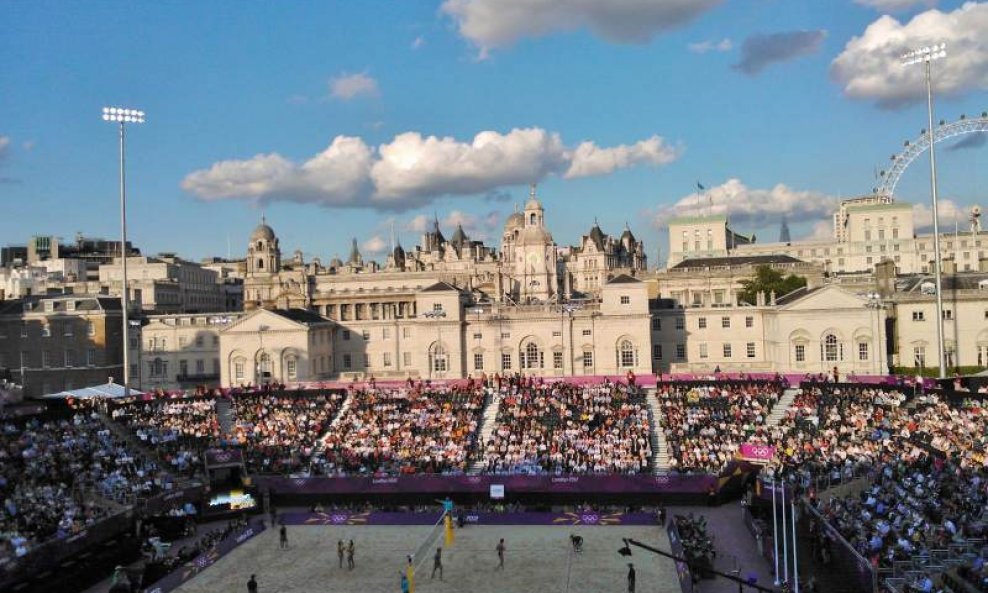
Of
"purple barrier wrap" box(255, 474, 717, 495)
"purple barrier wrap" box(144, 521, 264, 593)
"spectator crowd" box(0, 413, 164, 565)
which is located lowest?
"purple barrier wrap" box(144, 521, 264, 593)

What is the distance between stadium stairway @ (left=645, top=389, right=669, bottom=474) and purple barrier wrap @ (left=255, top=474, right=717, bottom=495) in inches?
80.4

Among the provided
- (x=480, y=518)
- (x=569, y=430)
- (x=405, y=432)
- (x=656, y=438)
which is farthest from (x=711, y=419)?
(x=405, y=432)

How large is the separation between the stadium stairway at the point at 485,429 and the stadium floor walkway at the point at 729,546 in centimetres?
1006

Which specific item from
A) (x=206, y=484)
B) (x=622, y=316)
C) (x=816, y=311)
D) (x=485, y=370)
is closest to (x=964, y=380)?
(x=816, y=311)

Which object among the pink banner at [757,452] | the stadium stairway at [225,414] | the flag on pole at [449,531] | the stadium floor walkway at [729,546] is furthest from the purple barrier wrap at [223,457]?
the pink banner at [757,452]

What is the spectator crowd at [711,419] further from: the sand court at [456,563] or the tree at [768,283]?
the tree at [768,283]

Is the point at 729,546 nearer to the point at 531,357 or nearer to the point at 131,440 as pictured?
the point at 531,357

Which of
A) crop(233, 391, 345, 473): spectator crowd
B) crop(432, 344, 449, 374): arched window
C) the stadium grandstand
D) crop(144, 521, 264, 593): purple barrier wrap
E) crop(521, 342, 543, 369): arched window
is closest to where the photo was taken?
crop(144, 521, 264, 593): purple barrier wrap

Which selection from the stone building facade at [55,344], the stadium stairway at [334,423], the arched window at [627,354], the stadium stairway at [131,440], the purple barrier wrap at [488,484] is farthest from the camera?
the stone building facade at [55,344]

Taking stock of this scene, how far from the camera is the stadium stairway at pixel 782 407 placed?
161 feet

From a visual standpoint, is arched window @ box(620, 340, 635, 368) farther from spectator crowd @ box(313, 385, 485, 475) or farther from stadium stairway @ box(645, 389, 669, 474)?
spectator crowd @ box(313, 385, 485, 475)

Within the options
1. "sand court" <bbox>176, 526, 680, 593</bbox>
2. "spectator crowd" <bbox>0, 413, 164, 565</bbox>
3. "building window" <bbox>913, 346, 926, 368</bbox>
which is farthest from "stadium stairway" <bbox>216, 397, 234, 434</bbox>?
"building window" <bbox>913, 346, 926, 368</bbox>

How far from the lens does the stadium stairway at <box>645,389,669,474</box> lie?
45.7 meters

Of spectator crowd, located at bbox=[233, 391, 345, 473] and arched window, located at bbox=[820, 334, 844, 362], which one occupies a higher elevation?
arched window, located at bbox=[820, 334, 844, 362]
